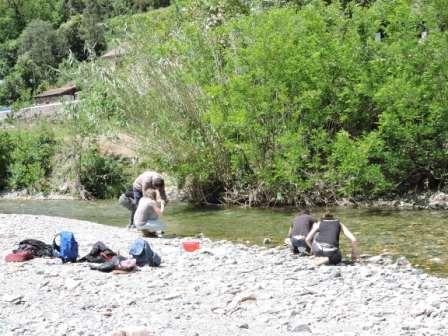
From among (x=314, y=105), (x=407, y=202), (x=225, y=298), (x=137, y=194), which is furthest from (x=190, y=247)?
(x=407, y=202)

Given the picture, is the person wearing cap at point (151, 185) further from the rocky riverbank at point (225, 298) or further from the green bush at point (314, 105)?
the green bush at point (314, 105)

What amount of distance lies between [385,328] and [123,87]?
754 inches

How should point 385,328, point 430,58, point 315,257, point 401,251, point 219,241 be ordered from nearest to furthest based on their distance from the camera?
point 385,328 < point 315,257 < point 401,251 < point 219,241 < point 430,58

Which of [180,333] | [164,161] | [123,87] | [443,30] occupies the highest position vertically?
[443,30]

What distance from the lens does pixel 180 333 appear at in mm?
7762

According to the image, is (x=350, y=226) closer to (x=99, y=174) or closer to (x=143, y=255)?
(x=143, y=255)

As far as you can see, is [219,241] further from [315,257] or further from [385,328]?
[385,328]

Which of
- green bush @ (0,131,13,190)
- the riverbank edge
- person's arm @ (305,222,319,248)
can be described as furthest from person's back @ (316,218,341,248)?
green bush @ (0,131,13,190)

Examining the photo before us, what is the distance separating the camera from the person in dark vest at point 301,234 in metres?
12.8

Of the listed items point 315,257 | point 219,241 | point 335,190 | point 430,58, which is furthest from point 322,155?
point 315,257

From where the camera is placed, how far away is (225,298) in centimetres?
937

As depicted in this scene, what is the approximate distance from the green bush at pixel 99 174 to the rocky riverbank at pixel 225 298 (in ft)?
63.2

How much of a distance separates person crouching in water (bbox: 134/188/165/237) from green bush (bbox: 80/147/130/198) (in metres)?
16.1

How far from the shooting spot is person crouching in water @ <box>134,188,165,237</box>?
1516cm
